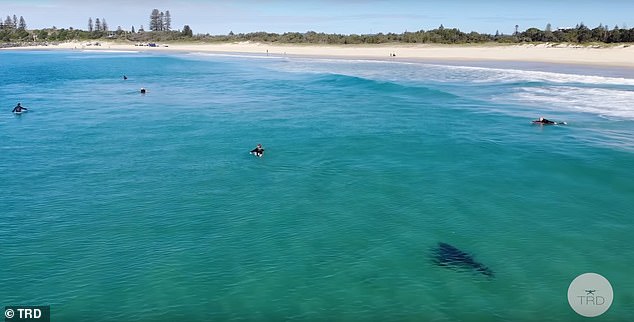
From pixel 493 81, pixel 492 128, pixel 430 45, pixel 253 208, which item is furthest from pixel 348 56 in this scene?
pixel 253 208

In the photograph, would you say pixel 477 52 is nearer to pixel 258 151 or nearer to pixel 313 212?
pixel 258 151

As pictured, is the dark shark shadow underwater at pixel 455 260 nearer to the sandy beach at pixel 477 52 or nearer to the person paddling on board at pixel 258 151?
the person paddling on board at pixel 258 151

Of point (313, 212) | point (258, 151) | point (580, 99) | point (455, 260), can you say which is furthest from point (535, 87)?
point (455, 260)

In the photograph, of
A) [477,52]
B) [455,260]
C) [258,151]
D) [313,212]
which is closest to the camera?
[455,260]

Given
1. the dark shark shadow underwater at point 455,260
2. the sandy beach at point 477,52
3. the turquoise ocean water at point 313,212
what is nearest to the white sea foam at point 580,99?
the turquoise ocean water at point 313,212

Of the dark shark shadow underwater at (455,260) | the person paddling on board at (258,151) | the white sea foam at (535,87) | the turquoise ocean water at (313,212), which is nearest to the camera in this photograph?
the turquoise ocean water at (313,212)

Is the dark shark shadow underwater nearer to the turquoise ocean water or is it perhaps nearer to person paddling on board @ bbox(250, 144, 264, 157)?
the turquoise ocean water
